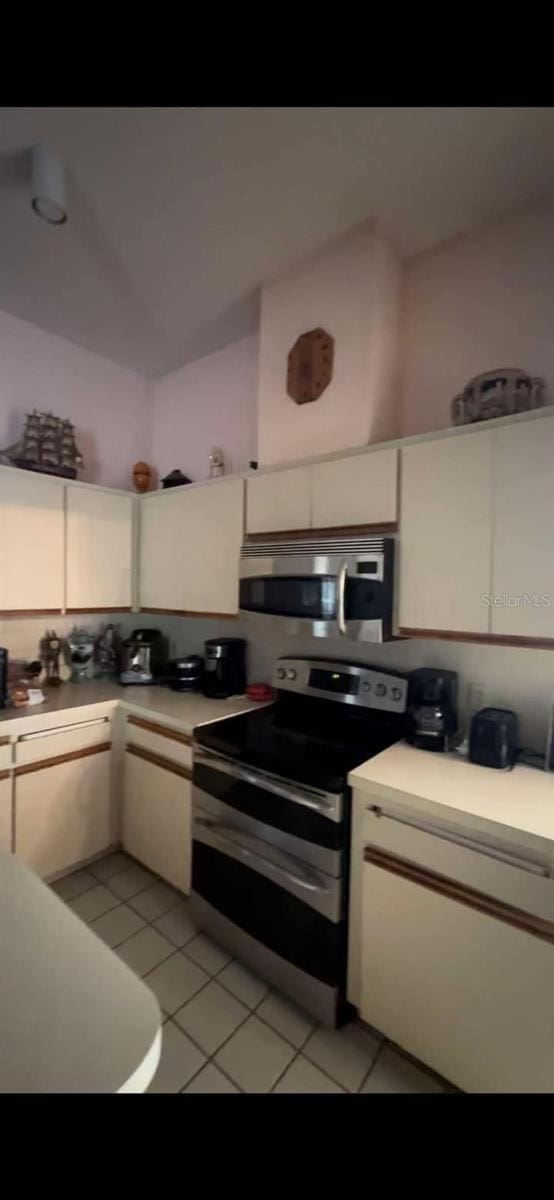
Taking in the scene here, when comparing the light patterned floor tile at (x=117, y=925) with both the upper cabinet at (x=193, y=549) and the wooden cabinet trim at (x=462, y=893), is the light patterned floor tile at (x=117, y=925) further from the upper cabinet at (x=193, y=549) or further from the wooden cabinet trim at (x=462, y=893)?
the upper cabinet at (x=193, y=549)

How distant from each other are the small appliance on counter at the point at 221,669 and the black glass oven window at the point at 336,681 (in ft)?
1.60

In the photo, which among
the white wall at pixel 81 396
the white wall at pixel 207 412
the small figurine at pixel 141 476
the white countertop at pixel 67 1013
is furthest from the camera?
the small figurine at pixel 141 476

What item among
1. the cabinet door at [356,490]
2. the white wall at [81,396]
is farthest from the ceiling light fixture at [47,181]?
the cabinet door at [356,490]

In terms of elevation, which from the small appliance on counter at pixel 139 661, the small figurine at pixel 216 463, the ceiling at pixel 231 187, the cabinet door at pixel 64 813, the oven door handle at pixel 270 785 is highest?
the ceiling at pixel 231 187

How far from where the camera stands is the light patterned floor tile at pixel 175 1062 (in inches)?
44.6

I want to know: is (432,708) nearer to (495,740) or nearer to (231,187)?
(495,740)

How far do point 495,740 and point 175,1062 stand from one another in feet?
4.37

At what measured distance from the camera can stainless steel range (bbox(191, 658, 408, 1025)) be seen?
126cm

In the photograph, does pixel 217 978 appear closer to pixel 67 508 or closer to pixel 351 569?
pixel 351 569

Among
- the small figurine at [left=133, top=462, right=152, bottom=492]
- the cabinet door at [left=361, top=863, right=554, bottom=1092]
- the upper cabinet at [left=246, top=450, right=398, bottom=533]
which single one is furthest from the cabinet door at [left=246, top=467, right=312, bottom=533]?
the cabinet door at [left=361, top=863, right=554, bottom=1092]

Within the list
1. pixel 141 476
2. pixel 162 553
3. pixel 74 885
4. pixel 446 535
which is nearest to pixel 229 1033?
pixel 74 885

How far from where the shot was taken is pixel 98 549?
231 cm
